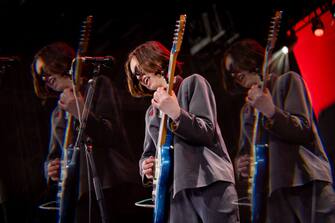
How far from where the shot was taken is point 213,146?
2475 millimetres

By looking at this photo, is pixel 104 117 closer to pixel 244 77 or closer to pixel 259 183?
pixel 244 77

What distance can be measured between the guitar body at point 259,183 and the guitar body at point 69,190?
122 centimetres

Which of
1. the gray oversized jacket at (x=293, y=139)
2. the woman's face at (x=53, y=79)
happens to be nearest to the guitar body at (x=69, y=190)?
the woman's face at (x=53, y=79)

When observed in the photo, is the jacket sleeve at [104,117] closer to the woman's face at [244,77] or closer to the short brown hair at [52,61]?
the short brown hair at [52,61]

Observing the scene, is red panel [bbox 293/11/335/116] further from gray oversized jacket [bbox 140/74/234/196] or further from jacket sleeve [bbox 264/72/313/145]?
gray oversized jacket [bbox 140/74/234/196]

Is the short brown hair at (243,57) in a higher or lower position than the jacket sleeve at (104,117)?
higher

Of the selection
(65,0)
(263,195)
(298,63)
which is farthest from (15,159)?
(298,63)

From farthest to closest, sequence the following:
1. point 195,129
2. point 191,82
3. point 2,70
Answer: point 2,70
point 191,82
point 195,129

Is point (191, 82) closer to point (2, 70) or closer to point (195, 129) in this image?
point (195, 129)

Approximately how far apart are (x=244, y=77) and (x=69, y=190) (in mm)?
1466

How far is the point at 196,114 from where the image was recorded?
2518 millimetres

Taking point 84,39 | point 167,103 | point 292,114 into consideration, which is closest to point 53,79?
point 84,39

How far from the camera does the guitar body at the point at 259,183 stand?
10.4 feet

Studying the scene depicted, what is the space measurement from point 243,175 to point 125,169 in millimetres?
826
